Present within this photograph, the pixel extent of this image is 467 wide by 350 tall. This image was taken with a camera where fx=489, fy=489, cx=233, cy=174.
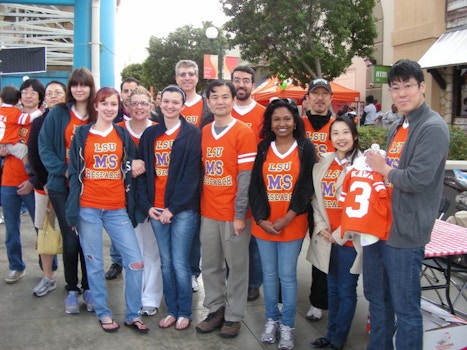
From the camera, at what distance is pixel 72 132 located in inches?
160

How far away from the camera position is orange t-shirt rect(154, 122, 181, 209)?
12.6 feet

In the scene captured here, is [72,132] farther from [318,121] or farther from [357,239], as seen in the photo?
[357,239]

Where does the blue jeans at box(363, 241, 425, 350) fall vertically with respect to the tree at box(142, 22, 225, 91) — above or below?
below

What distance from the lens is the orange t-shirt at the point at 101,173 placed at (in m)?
3.80

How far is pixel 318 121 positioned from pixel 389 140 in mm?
979

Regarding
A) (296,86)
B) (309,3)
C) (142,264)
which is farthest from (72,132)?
(296,86)

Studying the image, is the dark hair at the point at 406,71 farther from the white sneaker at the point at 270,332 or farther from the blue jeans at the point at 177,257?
the white sneaker at the point at 270,332

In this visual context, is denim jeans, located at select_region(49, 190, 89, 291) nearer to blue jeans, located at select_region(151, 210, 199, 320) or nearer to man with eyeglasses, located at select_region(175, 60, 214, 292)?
blue jeans, located at select_region(151, 210, 199, 320)

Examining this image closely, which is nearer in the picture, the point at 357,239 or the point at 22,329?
the point at 357,239

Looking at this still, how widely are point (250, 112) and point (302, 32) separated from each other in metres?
8.86

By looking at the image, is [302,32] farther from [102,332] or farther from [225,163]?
[102,332]

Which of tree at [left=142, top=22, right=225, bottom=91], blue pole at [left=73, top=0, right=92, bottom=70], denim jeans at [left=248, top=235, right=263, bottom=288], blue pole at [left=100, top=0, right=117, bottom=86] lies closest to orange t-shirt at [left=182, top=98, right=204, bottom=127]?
denim jeans at [left=248, top=235, right=263, bottom=288]

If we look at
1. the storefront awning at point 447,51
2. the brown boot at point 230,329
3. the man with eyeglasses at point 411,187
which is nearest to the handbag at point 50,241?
the brown boot at point 230,329

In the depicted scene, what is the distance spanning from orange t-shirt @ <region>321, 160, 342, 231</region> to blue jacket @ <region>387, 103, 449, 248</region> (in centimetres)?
73
